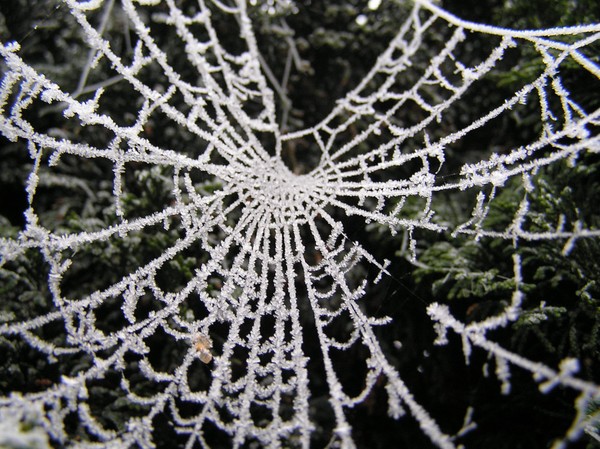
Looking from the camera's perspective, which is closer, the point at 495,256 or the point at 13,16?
the point at 495,256

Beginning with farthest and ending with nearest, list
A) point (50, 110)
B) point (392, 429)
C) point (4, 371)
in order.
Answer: point (50, 110) → point (392, 429) → point (4, 371)

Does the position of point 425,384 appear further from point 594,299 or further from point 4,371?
point 4,371

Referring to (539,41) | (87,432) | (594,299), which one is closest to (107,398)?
(87,432)

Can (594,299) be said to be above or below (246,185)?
below

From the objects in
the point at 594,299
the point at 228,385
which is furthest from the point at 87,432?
the point at 594,299

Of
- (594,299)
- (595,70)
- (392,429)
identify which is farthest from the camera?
(392,429)

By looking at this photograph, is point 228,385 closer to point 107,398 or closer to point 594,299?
point 107,398

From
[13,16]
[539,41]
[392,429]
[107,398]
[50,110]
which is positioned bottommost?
[392,429]
